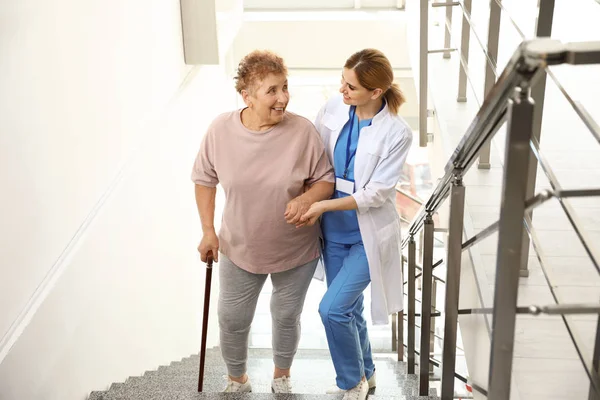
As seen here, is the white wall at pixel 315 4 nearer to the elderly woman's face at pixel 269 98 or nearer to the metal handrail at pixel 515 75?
the elderly woman's face at pixel 269 98

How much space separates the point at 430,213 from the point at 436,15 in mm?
3024

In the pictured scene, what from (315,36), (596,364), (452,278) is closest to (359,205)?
(452,278)

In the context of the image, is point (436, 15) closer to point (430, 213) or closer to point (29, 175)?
point (430, 213)

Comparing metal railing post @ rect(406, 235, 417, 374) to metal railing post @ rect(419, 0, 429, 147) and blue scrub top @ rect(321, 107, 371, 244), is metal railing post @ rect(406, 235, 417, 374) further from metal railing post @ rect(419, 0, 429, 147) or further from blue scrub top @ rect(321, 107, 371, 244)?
blue scrub top @ rect(321, 107, 371, 244)

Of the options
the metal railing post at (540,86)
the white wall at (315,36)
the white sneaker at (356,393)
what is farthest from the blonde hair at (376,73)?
the white wall at (315,36)

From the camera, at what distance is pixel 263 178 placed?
2637 millimetres

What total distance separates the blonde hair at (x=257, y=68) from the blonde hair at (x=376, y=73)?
0.25m

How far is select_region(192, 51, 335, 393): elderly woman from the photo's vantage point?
103 inches

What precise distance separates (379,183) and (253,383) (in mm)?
1339

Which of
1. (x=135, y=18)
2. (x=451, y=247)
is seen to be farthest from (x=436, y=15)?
(x=451, y=247)

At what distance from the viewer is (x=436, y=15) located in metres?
5.27

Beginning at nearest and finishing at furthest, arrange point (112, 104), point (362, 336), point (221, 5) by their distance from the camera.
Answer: point (362, 336) < point (112, 104) < point (221, 5)

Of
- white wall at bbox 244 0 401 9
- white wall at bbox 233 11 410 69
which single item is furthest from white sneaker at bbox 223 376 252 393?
white wall at bbox 244 0 401 9

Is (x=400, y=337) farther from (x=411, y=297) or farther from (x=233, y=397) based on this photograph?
(x=233, y=397)
